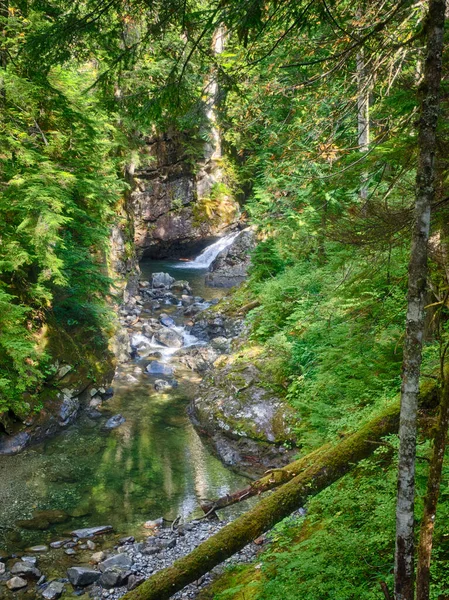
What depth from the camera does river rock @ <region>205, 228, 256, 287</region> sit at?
28.3 meters

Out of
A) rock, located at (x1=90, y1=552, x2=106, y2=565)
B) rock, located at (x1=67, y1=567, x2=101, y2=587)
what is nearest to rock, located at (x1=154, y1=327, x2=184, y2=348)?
rock, located at (x1=90, y1=552, x2=106, y2=565)

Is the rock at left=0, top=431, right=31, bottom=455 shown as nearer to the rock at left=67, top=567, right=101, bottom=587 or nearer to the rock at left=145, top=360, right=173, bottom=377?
the rock at left=67, top=567, right=101, bottom=587

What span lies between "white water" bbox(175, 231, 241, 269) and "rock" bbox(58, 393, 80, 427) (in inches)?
742

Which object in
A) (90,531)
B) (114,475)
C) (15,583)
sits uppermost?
(114,475)

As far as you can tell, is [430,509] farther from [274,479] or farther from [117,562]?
[117,562]

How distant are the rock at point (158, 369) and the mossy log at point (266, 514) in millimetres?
11572

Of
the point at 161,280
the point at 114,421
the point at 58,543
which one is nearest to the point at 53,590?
the point at 58,543

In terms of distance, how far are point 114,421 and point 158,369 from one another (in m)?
3.71

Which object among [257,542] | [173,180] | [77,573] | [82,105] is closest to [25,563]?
[77,573]

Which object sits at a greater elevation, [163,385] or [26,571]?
[163,385]

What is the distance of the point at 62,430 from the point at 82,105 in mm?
8769

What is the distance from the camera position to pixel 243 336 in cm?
1609

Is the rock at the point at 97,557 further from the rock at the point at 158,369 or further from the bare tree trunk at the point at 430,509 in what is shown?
the rock at the point at 158,369

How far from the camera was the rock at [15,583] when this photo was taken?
289 inches
